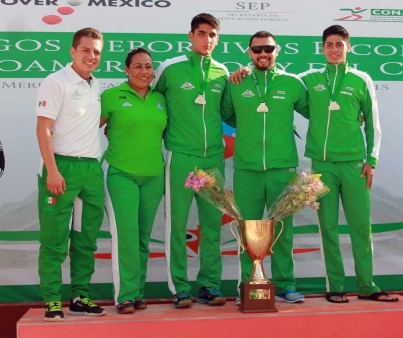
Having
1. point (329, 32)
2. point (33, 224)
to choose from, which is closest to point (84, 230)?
point (33, 224)

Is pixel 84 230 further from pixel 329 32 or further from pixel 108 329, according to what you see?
pixel 329 32

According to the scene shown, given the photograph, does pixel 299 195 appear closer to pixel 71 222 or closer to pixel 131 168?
pixel 131 168

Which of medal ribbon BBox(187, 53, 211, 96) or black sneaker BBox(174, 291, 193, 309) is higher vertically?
medal ribbon BBox(187, 53, 211, 96)

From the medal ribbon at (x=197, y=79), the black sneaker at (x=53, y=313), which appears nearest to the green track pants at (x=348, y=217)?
the medal ribbon at (x=197, y=79)

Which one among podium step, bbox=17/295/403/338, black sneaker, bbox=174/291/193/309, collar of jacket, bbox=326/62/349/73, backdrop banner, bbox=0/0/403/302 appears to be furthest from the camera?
backdrop banner, bbox=0/0/403/302

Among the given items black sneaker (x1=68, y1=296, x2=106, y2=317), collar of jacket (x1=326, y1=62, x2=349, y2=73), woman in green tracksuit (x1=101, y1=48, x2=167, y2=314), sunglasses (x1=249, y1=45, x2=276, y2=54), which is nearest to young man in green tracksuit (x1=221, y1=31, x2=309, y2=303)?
sunglasses (x1=249, y1=45, x2=276, y2=54)

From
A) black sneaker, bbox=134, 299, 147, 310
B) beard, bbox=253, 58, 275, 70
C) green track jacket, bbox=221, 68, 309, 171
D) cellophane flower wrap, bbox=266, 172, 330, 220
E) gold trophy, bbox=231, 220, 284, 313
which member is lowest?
black sneaker, bbox=134, 299, 147, 310

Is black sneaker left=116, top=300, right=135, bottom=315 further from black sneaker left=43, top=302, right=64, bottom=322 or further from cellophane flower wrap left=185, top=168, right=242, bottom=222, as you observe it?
cellophane flower wrap left=185, top=168, right=242, bottom=222

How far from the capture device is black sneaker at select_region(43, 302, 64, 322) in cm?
326

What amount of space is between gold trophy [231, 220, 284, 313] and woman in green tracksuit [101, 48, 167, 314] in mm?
596

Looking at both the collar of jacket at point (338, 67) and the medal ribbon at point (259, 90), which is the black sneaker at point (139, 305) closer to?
the medal ribbon at point (259, 90)

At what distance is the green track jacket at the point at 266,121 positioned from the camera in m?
3.74

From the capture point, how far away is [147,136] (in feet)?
11.6

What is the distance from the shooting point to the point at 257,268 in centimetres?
355
